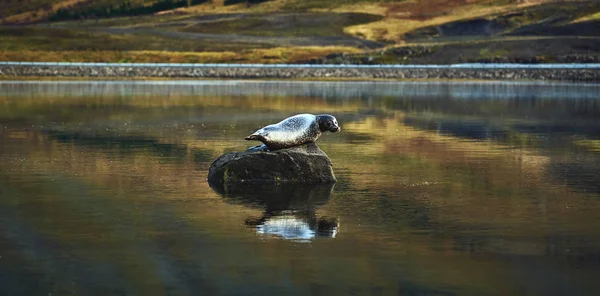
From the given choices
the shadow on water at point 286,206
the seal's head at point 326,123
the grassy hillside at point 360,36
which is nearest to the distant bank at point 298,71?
the grassy hillside at point 360,36

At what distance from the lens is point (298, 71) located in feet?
390

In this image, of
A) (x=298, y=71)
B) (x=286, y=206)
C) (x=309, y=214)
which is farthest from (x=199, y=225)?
(x=298, y=71)

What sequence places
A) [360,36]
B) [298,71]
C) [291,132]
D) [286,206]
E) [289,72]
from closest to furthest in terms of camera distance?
[286,206] → [291,132] → [289,72] → [298,71] → [360,36]

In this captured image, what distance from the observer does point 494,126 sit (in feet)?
172

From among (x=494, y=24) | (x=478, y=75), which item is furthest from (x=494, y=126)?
(x=494, y=24)

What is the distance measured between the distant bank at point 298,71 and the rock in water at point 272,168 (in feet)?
284

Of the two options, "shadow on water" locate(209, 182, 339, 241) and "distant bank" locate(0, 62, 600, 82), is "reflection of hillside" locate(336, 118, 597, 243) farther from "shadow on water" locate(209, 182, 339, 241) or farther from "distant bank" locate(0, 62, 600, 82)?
"distant bank" locate(0, 62, 600, 82)

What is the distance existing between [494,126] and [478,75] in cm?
6469

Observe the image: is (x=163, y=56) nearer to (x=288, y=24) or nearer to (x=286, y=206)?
(x=288, y=24)

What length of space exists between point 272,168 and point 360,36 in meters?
140

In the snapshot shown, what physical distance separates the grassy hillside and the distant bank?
27.3 feet

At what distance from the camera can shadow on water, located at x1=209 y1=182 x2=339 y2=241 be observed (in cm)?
2239

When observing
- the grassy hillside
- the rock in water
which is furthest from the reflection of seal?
the grassy hillside

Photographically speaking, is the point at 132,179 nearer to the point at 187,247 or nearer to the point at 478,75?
the point at 187,247
